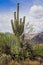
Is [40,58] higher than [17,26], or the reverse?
[17,26]

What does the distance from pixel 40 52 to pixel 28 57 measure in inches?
85.6

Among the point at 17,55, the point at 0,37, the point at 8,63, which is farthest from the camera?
the point at 0,37

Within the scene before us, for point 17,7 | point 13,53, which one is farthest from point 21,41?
point 17,7

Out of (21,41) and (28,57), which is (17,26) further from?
(28,57)

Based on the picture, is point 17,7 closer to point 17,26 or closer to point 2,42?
point 17,26

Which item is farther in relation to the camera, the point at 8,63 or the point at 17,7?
the point at 17,7

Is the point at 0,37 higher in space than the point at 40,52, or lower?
higher

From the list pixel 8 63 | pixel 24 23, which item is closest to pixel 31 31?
pixel 24 23

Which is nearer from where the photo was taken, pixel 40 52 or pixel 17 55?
pixel 17 55

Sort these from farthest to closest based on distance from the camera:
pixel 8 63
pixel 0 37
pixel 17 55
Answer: pixel 0 37 → pixel 17 55 → pixel 8 63

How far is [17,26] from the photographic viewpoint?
89.5 feet

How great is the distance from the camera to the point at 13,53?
1075 inches

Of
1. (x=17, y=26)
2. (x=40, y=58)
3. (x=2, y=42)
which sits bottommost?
(x=40, y=58)

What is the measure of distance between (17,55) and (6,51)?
167 cm
